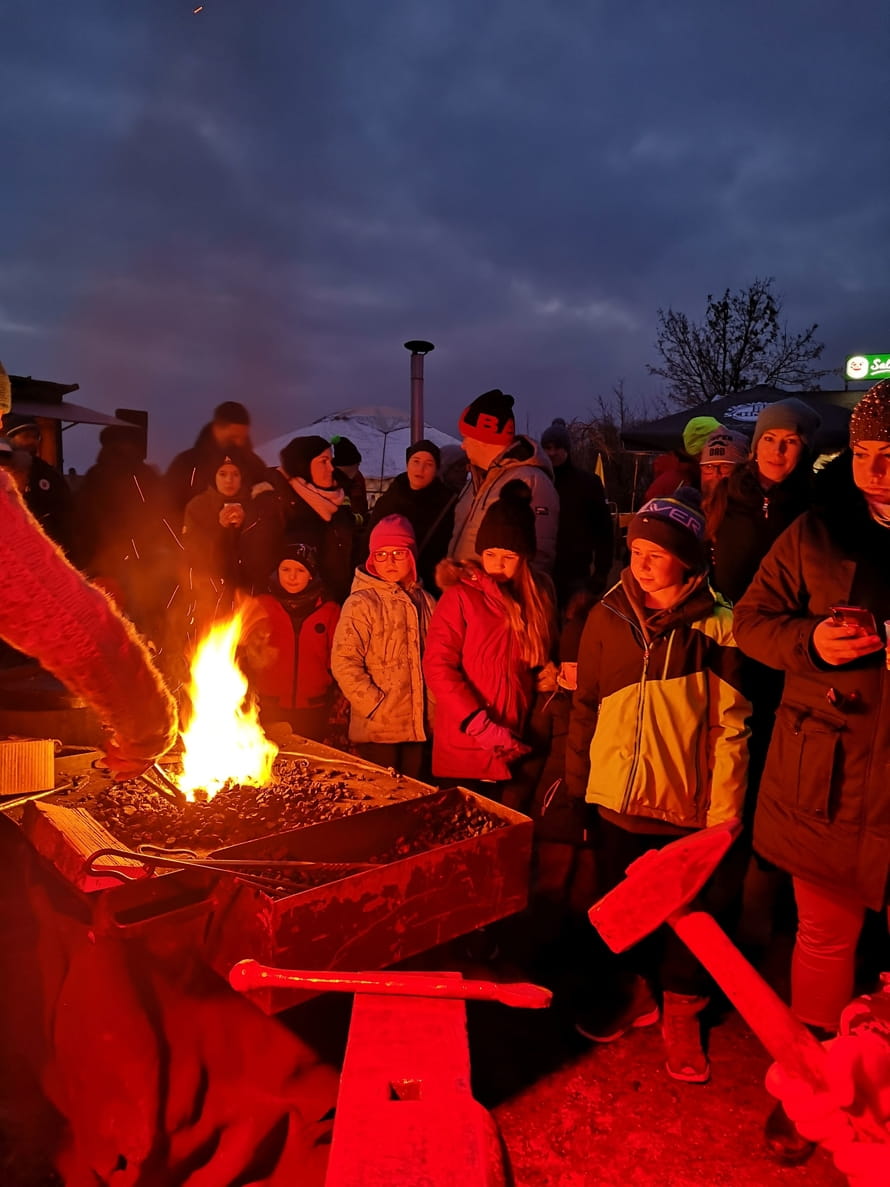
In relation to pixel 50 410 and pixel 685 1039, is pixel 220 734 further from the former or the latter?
pixel 50 410

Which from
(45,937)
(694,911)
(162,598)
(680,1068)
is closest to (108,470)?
(162,598)

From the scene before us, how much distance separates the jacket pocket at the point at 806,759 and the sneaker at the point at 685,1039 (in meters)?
1.02

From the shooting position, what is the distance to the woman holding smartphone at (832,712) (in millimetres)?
2627

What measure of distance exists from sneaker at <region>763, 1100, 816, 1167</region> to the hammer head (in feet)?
6.28

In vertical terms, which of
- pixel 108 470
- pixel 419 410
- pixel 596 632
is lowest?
pixel 596 632

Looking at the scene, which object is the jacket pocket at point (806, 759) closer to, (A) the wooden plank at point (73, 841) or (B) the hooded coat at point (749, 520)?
(B) the hooded coat at point (749, 520)

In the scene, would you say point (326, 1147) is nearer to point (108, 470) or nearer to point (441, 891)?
point (441, 891)

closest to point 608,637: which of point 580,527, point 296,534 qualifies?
point 296,534

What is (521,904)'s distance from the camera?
2852 millimetres

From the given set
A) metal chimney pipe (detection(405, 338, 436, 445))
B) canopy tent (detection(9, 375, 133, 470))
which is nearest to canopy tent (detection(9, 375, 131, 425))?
canopy tent (detection(9, 375, 133, 470))

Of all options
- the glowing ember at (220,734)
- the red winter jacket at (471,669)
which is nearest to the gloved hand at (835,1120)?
the glowing ember at (220,734)

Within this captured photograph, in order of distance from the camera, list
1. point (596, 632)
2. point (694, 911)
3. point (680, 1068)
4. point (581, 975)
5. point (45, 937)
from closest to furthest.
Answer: point (694, 911), point (45, 937), point (680, 1068), point (596, 632), point (581, 975)

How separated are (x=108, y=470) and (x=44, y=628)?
528cm

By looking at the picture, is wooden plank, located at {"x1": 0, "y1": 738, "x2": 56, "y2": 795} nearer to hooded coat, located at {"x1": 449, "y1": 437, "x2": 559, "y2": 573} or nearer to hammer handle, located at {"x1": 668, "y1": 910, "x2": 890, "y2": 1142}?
hooded coat, located at {"x1": 449, "y1": 437, "x2": 559, "y2": 573}
